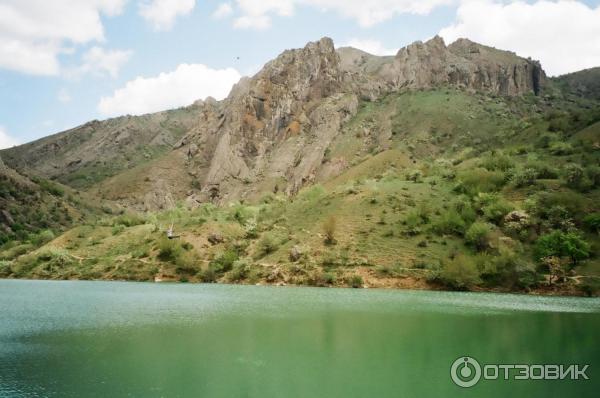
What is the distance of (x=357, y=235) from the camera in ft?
204

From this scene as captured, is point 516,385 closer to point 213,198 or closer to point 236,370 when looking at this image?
point 236,370

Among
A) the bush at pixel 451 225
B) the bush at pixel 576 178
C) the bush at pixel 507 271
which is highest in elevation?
the bush at pixel 576 178

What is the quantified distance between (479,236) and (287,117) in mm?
80429

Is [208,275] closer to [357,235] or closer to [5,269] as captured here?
[357,235]

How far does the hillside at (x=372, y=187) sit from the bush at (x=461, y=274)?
15 cm

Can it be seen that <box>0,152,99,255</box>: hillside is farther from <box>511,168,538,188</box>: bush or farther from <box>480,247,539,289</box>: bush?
<box>511,168,538,188</box>: bush

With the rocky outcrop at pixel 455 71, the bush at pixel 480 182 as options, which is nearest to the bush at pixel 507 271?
the bush at pixel 480 182

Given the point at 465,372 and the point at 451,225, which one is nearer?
the point at 465,372

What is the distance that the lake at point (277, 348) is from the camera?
1392cm

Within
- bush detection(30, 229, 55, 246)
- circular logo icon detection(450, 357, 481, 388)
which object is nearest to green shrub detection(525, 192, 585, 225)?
circular logo icon detection(450, 357, 481, 388)

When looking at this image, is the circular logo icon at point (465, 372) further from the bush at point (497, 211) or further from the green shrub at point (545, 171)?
the green shrub at point (545, 171)

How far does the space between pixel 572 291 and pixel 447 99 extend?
7964 cm

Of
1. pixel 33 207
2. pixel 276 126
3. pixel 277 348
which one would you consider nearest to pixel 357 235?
pixel 277 348

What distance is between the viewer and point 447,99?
121 m
